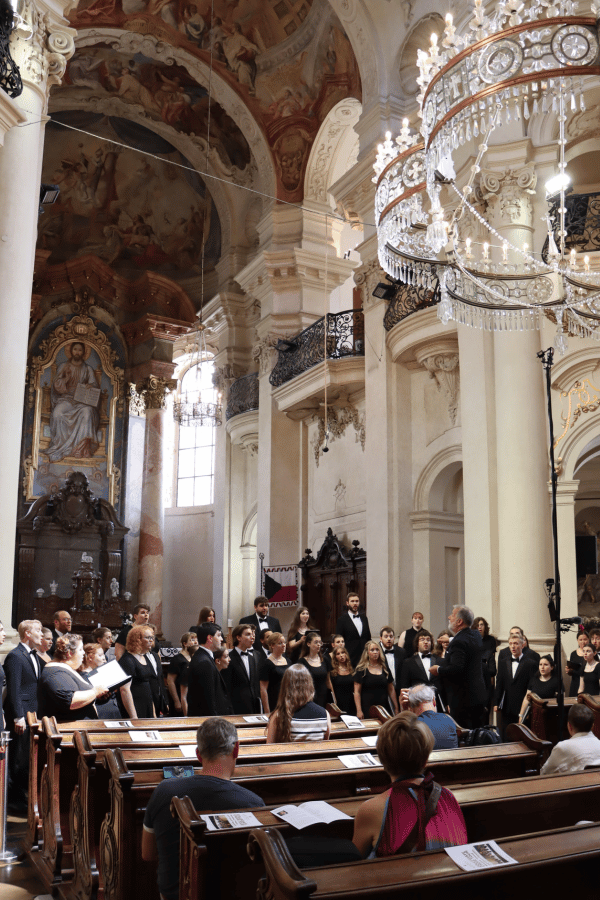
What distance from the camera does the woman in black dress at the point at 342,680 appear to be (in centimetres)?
764

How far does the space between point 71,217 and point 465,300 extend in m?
16.6

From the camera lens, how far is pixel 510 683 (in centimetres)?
832

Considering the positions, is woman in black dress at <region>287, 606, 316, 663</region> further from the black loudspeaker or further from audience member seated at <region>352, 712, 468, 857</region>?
the black loudspeaker

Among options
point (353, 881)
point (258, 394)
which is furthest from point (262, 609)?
point (258, 394)

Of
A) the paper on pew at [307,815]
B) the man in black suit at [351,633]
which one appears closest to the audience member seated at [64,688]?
the paper on pew at [307,815]

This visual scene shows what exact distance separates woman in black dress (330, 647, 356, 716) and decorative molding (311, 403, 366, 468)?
7.57 meters

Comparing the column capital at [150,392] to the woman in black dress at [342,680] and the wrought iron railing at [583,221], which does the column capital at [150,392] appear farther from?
the woman in black dress at [342,680]

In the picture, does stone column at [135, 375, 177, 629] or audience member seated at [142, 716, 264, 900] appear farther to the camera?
stone column at [135, 375, 177, 629]

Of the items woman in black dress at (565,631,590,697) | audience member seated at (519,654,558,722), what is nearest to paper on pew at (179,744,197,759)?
audience member seated at (519,654,558,722)

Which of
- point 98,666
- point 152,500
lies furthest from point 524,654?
point 152,500

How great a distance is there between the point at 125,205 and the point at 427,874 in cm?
2197

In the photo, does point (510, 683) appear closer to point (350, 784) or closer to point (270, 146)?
point (350, 784)

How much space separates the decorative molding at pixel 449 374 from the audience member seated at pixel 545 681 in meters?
5.07

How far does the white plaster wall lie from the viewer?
22.4 meters
